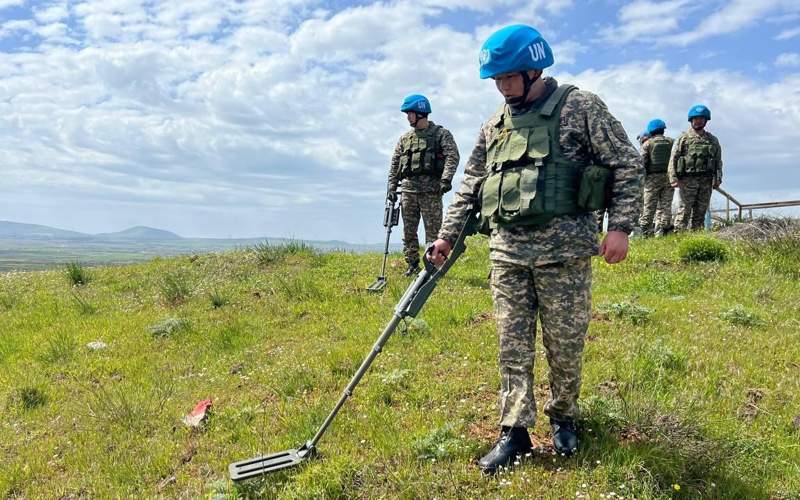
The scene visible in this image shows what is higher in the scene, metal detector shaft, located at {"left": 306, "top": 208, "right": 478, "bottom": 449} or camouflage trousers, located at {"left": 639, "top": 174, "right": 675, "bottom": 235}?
camouflage trousers, located at {"left": 639, "top": 174, "right": 675, "bottom": 235}

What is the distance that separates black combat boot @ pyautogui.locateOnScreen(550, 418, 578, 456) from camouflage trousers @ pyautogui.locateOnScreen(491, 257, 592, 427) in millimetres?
64

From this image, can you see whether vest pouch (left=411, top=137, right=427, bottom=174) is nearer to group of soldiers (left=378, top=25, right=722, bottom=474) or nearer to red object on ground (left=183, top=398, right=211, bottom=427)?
red object on ground (left=183, top=398, right=211, bottom=427)

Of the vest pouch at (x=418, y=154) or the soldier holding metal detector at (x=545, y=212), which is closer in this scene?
the soldier holding metal detector at (x=545, y=212)

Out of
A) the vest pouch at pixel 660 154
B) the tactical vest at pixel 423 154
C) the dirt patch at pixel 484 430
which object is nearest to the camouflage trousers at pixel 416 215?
the tactical vest at pixel 423 154

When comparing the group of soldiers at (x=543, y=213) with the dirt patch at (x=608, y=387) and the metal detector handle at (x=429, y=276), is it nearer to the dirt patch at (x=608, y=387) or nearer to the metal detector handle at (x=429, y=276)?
the metal detector handle at (x=429, y=276)

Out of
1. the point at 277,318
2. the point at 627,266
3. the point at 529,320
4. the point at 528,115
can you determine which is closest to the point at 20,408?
the point at 277,318

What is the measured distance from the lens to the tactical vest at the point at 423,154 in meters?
10.1

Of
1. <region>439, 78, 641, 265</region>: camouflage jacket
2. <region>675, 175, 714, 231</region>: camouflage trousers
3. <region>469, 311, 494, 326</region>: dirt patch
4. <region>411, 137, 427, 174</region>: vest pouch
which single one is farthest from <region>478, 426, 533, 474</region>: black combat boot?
<region>675, 175, 714, 231</region>: camouflage trousers

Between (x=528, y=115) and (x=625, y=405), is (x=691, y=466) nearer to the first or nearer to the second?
(x=625, y=405)

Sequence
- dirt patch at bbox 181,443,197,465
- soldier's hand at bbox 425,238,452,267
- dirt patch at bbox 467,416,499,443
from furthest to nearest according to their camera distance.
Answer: dirt patch at bbox 181,443,197,465 < dirt patch at bbox 467,416,499,443 < soldier's hand at bbox 425,238,452,267

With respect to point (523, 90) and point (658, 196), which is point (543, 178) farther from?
point (658, 196)

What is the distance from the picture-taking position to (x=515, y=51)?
350 centimetres

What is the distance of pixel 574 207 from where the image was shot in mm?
3615

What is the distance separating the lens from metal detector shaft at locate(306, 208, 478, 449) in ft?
13.1
